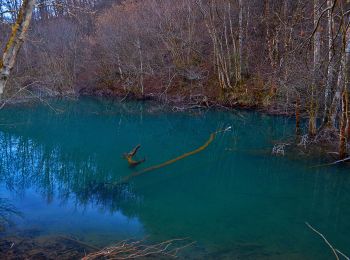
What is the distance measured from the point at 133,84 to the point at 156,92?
308cm

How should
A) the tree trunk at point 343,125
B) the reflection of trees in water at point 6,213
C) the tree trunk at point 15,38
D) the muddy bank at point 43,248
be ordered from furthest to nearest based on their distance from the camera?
1. the tree trunk at point 343,125
2. the reflection of trees in water at point 6,213
3. the muddy bank at point 43,248
4. the tree trunk at point 15,38

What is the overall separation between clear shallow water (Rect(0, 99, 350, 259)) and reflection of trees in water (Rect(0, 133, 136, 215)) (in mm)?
36

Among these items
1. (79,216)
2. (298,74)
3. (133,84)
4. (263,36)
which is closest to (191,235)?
(79,216)

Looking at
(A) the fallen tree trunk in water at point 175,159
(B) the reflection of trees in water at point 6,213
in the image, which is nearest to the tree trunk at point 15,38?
(B) the reflection of trees in water at point 6,213

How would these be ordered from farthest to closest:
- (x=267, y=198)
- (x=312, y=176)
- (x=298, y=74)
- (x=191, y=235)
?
(x=298, y=74) < (x=312, y=176) < (x=267, y=198) < (x=191, y=235)

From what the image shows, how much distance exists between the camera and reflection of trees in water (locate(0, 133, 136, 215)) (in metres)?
11.0

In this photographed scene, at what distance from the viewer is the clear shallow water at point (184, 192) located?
848 centimetres

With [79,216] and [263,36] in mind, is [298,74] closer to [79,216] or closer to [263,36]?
[79,216]

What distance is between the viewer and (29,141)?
1803 cm

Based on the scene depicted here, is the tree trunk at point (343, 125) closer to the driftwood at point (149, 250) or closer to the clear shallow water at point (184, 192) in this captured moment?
the clear shallow water at point (184, 192)

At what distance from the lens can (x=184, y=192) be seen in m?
11.1

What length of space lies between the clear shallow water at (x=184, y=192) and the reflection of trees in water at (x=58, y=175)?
0.12 feet

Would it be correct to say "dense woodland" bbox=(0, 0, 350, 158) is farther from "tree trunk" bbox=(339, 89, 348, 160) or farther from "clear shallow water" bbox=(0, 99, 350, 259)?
"tree trunk" bbox=(339, 89, 348, 160)

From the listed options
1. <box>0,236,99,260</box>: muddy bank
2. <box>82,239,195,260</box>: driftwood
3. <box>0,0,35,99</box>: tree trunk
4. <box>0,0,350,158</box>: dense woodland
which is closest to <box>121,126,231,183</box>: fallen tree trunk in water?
<box>0,236,99,260</box>: muddy bank
